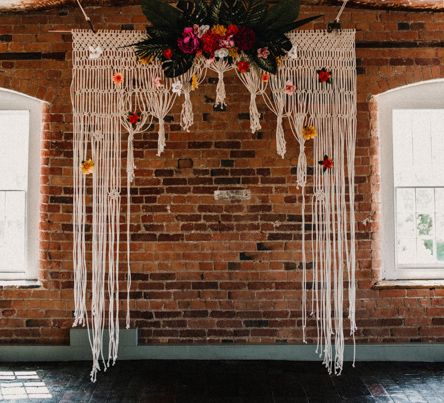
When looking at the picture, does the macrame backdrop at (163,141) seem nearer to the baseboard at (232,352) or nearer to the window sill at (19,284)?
the baseboard at (232,352)

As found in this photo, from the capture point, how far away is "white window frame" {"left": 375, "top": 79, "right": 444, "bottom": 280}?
4.25m

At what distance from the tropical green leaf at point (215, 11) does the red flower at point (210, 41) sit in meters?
0.09

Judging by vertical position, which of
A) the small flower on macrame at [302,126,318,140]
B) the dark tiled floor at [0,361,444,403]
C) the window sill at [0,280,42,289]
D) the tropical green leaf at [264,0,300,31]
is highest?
the tropical green leaf at [264,0,300,31]

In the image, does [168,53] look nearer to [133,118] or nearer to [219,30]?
[219,30]

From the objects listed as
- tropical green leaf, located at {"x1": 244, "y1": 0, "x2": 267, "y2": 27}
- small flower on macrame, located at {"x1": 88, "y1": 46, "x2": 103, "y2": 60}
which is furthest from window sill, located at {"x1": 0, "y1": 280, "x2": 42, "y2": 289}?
tropical green leaf, located at {"x1": 244, "y1": 0, "x2": 267, "y2": 27}

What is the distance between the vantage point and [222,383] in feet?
11.8

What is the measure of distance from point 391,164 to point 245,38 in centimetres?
186

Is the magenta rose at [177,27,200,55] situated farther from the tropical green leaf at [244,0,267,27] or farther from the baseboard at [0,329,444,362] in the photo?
the baseboard at [0,329,444,362]

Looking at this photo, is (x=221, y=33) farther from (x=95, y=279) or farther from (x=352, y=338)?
(x=352, y=338)

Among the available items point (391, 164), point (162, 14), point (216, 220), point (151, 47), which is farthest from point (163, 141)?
point (391, 164)

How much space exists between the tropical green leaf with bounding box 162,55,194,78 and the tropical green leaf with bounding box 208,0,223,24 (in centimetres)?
31

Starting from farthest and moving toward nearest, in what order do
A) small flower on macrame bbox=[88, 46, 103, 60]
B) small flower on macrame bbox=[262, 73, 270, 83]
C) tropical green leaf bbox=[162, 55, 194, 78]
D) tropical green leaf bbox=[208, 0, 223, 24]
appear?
1. small flower on macrame bbox=[88, 46, 103, 60]
2. small flower on macrame bbox=[262, 73, 270, 83]
3. tropical green leaf bbox=[162, 55, 194, 78]
4. tropical green leaf bbox=[208, 0, 223, 24]

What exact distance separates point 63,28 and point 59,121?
0.84 metres

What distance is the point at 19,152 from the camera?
4344mm
